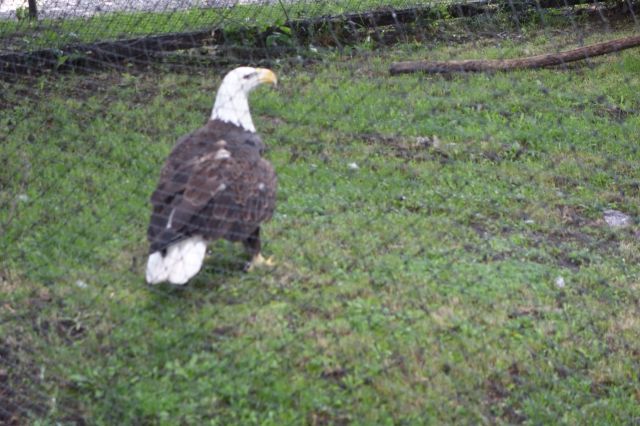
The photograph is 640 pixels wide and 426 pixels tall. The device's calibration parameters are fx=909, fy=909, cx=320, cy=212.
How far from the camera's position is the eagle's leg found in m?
4.12

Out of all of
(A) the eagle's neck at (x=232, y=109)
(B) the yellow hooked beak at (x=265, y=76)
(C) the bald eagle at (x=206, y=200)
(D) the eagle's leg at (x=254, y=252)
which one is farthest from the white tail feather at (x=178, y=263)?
(B) the yellow hooked beak at (x=265, y=76)

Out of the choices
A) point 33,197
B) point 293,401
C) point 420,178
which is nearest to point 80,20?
point 33,197

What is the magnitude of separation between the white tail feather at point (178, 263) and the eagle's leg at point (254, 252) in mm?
354

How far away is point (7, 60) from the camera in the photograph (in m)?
5.77

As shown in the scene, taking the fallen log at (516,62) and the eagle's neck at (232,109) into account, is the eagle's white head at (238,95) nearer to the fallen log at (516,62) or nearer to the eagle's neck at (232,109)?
the eagle's neck at (232,109)

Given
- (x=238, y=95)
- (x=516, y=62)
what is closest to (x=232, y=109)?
(x=238, y=95)

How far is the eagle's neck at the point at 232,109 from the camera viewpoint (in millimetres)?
4434

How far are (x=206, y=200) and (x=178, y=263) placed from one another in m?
0.29

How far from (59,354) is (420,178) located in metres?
2.44

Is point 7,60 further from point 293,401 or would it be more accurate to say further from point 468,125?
point 293,401

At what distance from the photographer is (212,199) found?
3844mm

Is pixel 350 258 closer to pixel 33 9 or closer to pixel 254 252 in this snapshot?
pixel 254 252

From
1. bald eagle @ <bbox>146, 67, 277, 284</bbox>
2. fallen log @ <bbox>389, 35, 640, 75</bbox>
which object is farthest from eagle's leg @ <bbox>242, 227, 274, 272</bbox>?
fallen log @ <bbox>389, 35, 640, 75</bbox>

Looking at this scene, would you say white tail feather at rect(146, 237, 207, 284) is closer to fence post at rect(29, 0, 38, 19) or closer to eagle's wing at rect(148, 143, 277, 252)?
eagle's wing at rect(148, 143, 277, 252)
